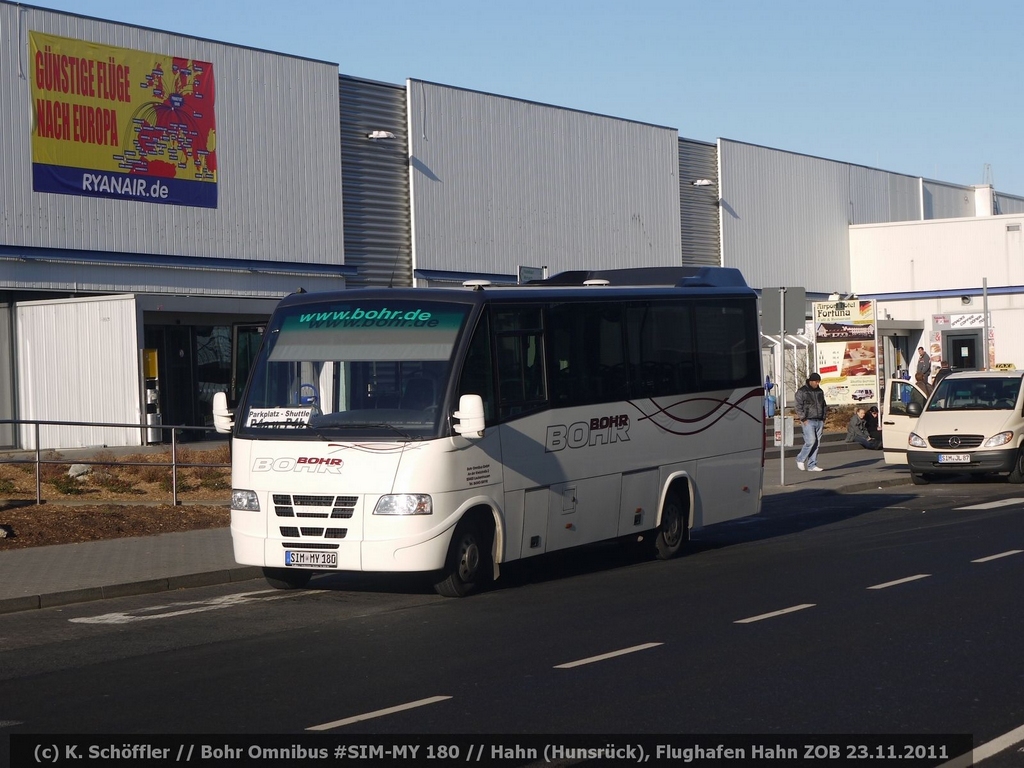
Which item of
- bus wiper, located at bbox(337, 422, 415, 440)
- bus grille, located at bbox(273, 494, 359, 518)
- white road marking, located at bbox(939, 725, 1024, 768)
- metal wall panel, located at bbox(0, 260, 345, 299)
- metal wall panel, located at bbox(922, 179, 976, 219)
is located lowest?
white road marking, located at bbox(939, 725, 1024, 768)

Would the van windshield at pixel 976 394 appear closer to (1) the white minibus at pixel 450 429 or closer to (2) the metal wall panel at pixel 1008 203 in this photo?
(1) the white minibus at pixel 450 429

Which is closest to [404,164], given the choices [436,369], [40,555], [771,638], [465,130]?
[465,130]

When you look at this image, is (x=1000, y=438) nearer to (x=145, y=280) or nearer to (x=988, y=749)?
(x=988, y=749)

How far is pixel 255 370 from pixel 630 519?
409 cm

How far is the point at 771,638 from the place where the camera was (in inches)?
369

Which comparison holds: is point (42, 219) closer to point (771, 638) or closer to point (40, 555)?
point (40, 555)

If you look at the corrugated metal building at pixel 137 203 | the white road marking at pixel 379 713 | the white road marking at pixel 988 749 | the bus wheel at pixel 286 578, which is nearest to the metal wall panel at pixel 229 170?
the corrugated metal building at pixel 137 203

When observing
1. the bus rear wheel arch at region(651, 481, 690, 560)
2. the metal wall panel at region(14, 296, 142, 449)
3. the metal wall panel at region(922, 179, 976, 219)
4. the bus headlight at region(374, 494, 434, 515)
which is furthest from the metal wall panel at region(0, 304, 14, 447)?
the metal wall panel at region(922, 179, 976, 219)

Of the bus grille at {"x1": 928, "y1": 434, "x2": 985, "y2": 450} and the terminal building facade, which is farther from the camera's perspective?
the terminal building facade

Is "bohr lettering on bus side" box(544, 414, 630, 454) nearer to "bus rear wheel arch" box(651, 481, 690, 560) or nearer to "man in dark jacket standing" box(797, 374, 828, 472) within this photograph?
"bus rear wheel arch" box(651, 481, 690, 560)

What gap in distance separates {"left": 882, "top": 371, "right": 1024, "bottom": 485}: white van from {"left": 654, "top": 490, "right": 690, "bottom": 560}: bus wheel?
9.87 metres

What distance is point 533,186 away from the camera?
43344 mm

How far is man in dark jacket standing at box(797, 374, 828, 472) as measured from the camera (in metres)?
25.0

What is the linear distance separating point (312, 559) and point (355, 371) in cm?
164
